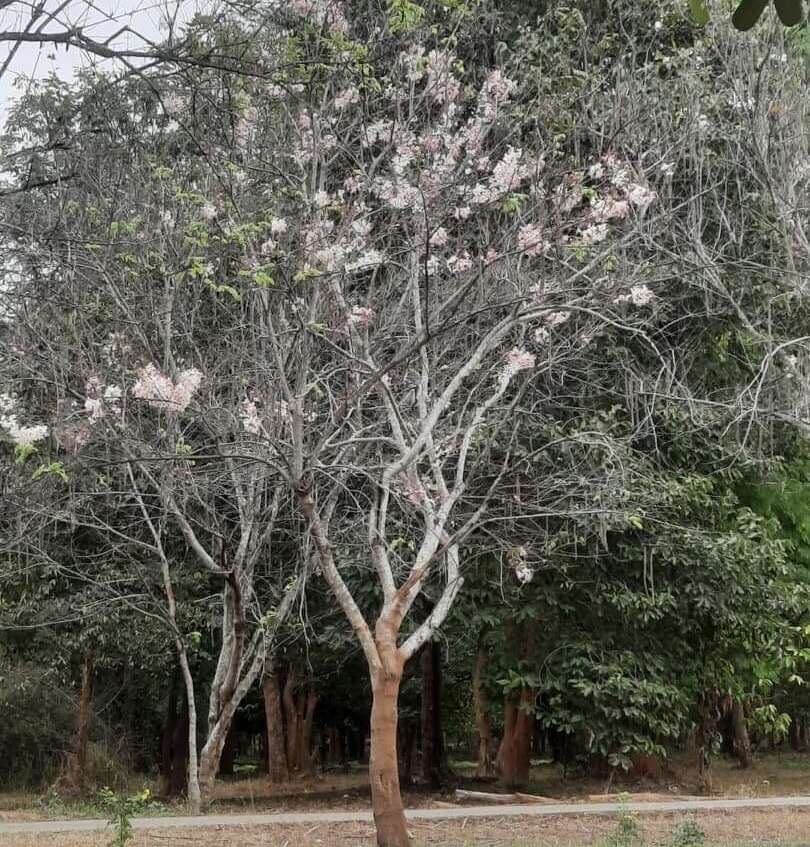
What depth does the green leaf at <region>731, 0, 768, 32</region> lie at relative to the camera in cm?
193

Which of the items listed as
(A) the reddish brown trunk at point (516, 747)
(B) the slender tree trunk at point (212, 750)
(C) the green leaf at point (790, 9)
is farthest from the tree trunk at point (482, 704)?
(C) the green leaf at point (790, 9)

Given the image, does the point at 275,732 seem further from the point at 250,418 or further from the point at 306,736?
the point at 250,418

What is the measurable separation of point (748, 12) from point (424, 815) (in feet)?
32.7

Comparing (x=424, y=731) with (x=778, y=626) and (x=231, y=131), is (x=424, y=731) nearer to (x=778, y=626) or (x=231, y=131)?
(x=778, y=626)

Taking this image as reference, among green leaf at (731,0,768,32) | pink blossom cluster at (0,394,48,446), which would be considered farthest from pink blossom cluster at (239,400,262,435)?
green leaf at (731,0,768,32)

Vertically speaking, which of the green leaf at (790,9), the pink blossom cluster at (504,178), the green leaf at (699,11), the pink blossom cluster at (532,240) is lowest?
the green leaf at (790,9)

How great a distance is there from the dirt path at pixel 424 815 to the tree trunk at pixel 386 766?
2061 mm

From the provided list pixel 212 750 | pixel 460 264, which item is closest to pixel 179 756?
pixel 212 750

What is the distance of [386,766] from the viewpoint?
814cm

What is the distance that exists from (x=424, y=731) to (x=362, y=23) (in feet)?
33.1

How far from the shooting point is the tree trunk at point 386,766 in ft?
26.0

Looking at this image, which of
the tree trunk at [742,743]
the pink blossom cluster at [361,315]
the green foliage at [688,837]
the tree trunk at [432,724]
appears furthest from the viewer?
the tree trunk at [742,743]

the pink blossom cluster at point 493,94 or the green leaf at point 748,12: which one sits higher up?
the pink blossom cluster at point 493,94

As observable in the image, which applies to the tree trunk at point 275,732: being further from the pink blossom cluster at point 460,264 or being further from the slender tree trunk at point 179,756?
the pink blossom cluster at point 460,264
